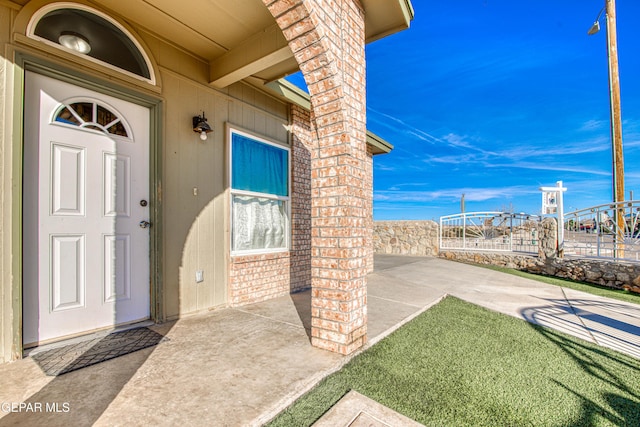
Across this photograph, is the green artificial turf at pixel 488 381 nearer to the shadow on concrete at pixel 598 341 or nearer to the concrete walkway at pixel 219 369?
the shadow on concrete at pixel 598 341

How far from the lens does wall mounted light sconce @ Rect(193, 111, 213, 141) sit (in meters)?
3.19

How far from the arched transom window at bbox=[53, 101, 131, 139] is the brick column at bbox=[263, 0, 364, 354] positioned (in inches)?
73.6

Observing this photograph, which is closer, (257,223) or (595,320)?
(595,320)

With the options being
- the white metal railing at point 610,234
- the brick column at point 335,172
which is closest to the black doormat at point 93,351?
the brick column at point 335,172

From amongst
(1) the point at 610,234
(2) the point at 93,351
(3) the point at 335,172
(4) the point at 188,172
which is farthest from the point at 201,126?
(1) the point at 610,234

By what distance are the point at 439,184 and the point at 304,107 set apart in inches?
1159

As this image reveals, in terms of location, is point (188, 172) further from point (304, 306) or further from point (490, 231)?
point (490, 231)

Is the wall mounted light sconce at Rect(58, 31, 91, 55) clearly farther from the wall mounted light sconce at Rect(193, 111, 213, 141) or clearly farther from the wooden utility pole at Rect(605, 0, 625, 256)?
the wooden utility pole at Rect(605, 0, 625, 256)

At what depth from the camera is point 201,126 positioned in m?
3.18

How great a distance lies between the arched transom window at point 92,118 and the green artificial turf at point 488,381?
2.85 metres

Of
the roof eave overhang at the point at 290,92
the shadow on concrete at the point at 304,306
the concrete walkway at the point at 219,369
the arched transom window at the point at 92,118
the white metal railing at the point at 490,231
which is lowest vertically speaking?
the shadow on concrete at the point at 304,306

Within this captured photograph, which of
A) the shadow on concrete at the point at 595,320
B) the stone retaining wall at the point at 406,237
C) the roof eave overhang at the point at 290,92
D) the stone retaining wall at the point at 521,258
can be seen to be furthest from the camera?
the stone retaining wall at the point at 406,237

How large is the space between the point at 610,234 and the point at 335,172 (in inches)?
282

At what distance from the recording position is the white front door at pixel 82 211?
7.34ft
